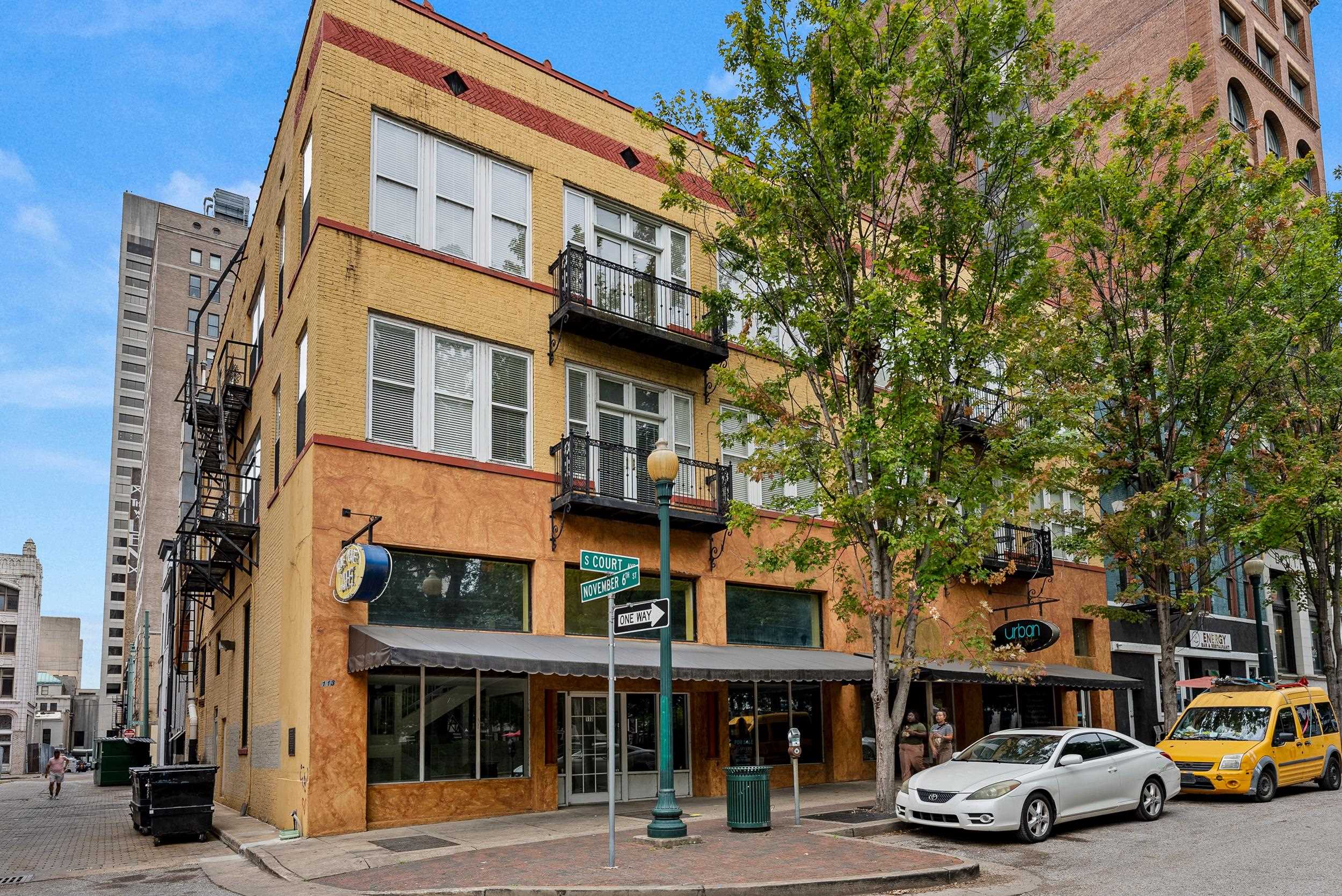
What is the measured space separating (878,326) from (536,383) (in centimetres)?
617

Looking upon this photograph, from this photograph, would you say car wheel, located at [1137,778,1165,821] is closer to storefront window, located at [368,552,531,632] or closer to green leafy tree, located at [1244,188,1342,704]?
green leafy tree, located at [1244,188,1342,704]

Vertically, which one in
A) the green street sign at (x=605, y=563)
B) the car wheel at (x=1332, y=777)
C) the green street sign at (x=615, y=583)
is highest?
the green street sign at (x=605, y=563)

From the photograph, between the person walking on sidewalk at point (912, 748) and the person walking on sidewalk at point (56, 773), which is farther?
the person walking on sidewalk at point (56, 773)

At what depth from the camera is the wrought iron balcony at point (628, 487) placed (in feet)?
58.7

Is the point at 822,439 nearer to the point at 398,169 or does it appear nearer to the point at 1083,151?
the point at 398,169

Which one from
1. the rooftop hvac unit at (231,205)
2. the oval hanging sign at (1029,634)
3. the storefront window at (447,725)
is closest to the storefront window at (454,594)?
the storefront window at (447,725)

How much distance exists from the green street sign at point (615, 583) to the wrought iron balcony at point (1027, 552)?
15.9 metres

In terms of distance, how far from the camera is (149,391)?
315 feet

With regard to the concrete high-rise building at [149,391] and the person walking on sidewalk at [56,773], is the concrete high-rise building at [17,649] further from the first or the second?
A: the person walking on sidewalk at [56,773]

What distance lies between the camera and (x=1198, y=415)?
22.1 meters

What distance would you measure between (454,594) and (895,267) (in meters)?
8.46

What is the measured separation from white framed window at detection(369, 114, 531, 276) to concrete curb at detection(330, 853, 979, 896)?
10845 millimetres

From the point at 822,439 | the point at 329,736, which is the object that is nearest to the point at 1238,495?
the point at 822,439

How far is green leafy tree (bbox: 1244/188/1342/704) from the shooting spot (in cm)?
2122
